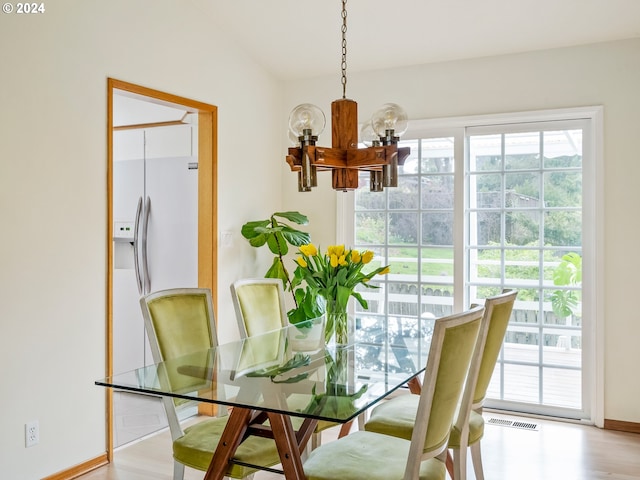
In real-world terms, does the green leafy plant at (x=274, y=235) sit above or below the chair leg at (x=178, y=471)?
above

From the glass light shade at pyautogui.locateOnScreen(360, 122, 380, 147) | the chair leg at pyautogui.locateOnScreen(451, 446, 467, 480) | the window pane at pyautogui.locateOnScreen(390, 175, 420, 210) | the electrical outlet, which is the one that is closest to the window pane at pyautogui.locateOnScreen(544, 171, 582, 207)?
the window pane at pyautogui.locateOnScreen(390, 175, 420, 210)

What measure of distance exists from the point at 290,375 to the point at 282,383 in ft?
0.39

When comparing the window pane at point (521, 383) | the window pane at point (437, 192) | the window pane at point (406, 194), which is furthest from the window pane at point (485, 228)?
the window pane at point (521, 383)

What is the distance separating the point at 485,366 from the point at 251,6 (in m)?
2.81

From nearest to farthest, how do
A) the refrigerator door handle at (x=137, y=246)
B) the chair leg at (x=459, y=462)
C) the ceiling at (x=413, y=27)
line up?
the chair leg at (x=459, y=462), the ceiling at (x=413, y=27), the refrigerator door handle at (x=137, y=246)

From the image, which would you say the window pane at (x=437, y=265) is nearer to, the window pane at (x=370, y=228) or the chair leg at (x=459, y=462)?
the window pane at (x=370, y=228)

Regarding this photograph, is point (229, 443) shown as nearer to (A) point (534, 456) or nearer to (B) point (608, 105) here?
(A) point (534, 456)

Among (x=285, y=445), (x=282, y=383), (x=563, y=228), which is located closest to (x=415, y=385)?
(x=282, y=383)

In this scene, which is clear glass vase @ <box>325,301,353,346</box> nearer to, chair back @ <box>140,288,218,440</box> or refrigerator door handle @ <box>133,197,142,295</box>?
chair back @ <box>140,288,218,440</box>

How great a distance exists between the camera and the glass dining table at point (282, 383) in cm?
193

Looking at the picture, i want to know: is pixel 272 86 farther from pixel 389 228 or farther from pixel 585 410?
pixel 585 410

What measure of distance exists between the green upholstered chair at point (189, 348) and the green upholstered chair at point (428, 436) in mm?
252

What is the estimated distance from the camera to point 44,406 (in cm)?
299

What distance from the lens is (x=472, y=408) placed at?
102 inches
